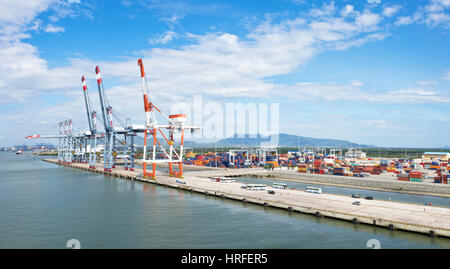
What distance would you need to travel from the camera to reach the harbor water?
1795cm

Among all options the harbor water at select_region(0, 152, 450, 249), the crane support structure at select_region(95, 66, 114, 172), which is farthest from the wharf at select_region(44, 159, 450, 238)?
the crane support structure at select_region(95, 66, 114, 172)

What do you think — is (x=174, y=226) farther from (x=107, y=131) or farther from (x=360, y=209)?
(x=107, y=131)

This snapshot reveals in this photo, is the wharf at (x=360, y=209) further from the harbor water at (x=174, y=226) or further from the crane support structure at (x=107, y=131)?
the crane support structure at (x=107, y=131)

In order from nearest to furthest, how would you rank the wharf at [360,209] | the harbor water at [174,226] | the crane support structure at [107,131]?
the harbor water at [174,226]
the wharf at [360,209]
the crane support structure at [107,131]

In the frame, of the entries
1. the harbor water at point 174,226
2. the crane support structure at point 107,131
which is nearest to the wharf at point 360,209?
the harbor water at point 174,226

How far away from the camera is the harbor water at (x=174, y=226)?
17953mm

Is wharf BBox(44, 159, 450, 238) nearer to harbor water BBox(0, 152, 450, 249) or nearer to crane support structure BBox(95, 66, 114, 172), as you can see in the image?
harbor water BBox(0, 152, 450, 249)

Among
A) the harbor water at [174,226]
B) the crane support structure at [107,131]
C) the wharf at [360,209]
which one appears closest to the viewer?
the harbor water at [174,226]

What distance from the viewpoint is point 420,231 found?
1898 centimetres

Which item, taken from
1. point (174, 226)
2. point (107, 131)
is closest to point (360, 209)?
point (174, 226)

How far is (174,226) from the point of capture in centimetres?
2139
